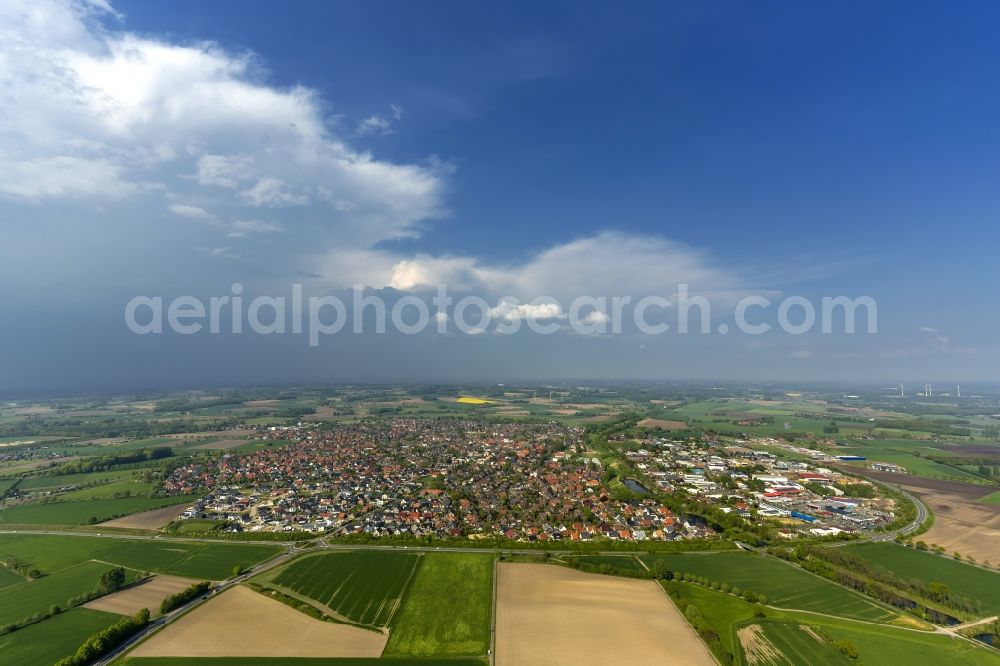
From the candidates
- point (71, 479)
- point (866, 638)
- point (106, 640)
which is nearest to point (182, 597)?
point (106, 640)

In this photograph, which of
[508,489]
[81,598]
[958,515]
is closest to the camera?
[81,598]

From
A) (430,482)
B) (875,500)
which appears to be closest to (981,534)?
(875,500)

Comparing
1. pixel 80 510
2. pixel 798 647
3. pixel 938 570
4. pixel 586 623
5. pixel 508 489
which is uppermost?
pixel 586 623

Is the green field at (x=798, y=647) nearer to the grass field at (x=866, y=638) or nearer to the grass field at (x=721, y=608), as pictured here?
the grass field at (x=866, y=638)

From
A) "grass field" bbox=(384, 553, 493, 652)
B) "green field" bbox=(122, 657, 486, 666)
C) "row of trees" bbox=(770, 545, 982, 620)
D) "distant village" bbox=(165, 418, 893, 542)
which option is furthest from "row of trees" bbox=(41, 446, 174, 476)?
"row of trees" bbox=(770, 545, 982, 620)

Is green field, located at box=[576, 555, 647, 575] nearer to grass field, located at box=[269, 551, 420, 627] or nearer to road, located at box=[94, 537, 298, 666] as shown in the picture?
grass field, located at box=[269, 551, 420, 627]

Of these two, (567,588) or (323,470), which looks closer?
(567,588)

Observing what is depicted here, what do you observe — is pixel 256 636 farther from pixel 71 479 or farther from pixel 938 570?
pixel 71 479

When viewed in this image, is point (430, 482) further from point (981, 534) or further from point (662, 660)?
point (981, 534)
